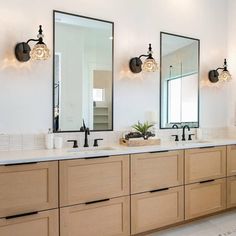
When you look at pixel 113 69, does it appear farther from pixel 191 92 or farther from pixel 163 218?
pixel 163 218

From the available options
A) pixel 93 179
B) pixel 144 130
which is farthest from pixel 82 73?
pixel 93 179

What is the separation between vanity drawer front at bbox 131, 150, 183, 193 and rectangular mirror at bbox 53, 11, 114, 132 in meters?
0.65

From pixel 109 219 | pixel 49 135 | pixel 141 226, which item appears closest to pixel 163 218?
pixel 141 226

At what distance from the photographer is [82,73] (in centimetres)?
291

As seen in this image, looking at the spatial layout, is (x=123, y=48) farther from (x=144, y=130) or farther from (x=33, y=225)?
(x=33, y=225)

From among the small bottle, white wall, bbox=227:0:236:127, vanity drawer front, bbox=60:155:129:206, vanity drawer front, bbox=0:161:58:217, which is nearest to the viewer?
vanity drawer front, bbox=0:161:58:217

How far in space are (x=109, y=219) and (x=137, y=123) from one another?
1.23 m

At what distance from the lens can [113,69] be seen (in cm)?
304

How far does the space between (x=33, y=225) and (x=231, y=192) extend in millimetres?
2407

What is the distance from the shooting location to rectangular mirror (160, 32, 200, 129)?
340 centimetres

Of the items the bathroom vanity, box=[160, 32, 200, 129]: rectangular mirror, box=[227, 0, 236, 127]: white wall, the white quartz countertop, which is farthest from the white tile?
box=[227, 0, 236, 127]: white wall

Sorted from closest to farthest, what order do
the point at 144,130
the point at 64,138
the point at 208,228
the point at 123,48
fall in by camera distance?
the point at 64,138 < the point at 208,228 < the point at 144,130 < the point at 123,48

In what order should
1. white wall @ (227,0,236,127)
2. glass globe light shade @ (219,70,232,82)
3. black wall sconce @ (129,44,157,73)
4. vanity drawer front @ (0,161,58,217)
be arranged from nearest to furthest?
vanity drawer front @ (0,161,58,217)
black wall sconce @ (129,44,157,73)
glass globe light shade @ (219,70,232,82)
white wall @ (227,0,236,127)

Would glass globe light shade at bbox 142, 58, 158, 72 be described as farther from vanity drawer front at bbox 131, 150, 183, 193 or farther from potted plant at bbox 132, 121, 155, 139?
vanity drawer front at bbox 131, 150, 183, 193
